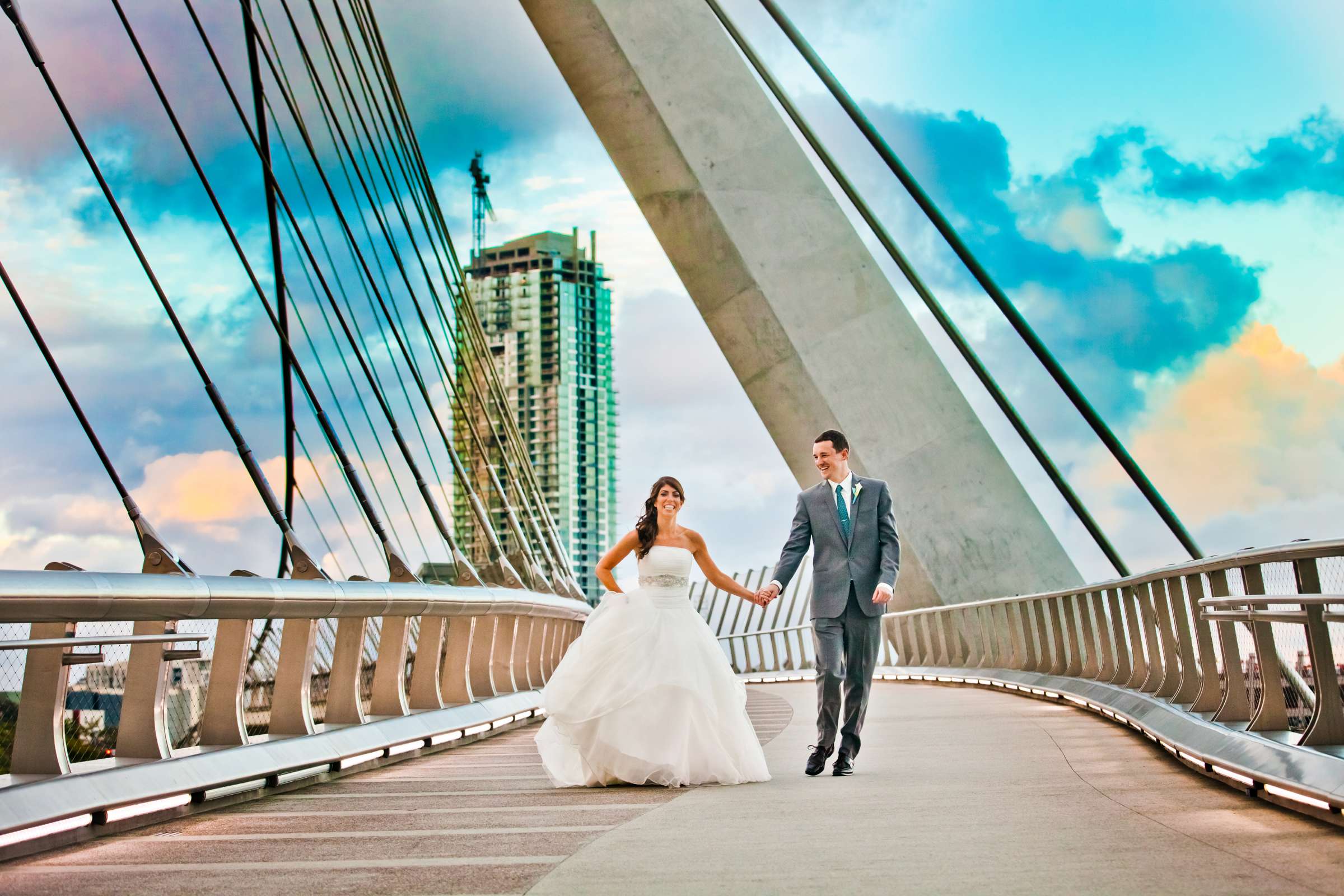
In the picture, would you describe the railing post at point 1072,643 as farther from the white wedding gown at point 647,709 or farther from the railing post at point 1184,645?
the white wedding gown at point 647,709

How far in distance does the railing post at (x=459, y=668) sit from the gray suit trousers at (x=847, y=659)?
3318 millimetres

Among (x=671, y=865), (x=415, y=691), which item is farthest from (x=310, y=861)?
(x=415, y=691)

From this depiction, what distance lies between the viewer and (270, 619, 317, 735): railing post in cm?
693

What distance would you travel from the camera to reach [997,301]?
55.1ft

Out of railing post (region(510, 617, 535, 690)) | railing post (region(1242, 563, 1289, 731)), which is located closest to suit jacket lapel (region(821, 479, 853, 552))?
railing post (region(1242, 563, 1289, 731))

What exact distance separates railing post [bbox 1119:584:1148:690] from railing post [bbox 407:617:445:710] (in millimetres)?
4252

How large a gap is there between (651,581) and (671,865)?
3868mm

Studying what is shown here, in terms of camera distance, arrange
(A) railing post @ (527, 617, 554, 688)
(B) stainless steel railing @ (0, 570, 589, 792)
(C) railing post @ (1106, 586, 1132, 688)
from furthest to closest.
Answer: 1. (A) railing post @ (527, 617, 554, 688)
2. (C) railing post @ (1106, 586, 1132, 688)
3. (B) stainless steel railing @ (0, 570, 589, 792)

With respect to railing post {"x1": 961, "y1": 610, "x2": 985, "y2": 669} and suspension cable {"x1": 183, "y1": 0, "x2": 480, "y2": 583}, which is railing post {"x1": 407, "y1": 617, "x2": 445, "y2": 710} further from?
railing post {"x1": 961, "y1": 610, "x2": 985, "y2": 669}

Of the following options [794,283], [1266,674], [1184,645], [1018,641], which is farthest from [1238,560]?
[794,283]

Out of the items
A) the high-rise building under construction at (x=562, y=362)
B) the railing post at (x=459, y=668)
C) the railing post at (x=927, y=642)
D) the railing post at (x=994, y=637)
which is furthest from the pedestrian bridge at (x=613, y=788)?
the high-rise building under construction at (x=562, y=362)

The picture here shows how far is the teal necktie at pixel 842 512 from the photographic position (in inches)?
303

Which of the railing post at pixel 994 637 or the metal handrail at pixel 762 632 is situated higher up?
the metal handrail at pixel 762 632

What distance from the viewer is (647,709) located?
24.2 ft
